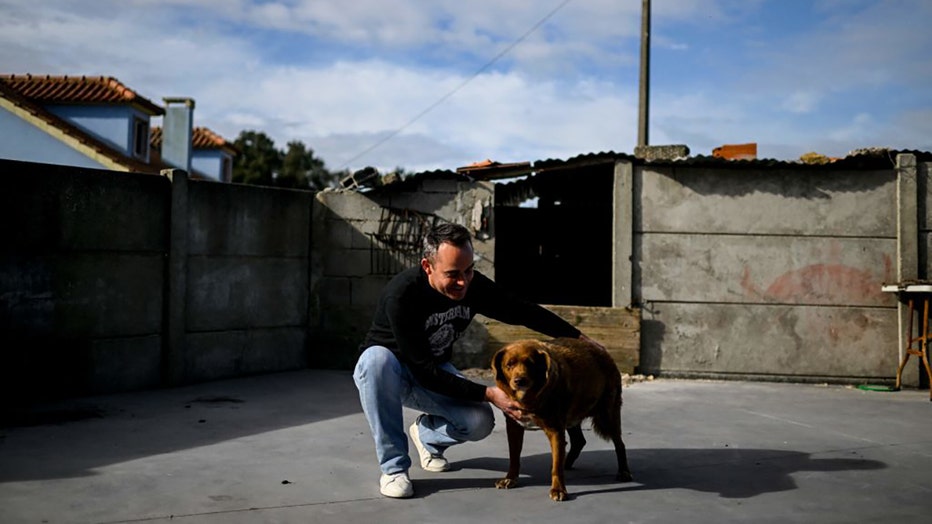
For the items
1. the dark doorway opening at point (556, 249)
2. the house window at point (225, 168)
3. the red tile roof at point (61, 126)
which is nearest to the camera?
the dark doorway opening at point (556, 249)

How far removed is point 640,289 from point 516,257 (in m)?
2.33

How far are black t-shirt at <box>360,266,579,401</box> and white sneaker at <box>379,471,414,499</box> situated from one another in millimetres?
487

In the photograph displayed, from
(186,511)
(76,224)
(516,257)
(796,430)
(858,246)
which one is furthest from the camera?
(516,257)

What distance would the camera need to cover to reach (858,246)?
8750 mm

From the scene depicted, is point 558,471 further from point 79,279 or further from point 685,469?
point 79,279

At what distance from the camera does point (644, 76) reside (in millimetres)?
14195

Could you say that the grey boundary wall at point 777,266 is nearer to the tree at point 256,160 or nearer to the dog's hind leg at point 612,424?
the dog's hind leg at point 612,424

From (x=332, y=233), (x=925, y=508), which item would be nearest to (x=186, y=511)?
(x=925, y=508)

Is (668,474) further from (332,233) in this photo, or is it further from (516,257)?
(516,257)

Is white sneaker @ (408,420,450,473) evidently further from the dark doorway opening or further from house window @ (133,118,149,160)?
house window @ (133,118,149,160)

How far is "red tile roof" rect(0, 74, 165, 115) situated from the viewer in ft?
73.0

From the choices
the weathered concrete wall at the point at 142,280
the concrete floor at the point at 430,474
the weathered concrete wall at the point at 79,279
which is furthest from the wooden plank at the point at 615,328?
the weathered concrete wall at the point at 79,279

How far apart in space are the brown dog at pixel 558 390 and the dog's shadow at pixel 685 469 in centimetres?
18

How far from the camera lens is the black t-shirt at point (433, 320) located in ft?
12.8
